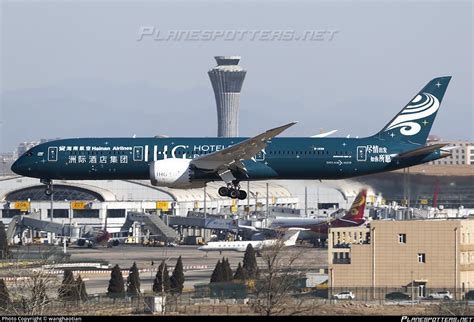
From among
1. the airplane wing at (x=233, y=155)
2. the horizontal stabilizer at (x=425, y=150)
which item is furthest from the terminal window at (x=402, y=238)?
the airplane wing at (x=233, y=155)

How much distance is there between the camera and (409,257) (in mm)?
75875

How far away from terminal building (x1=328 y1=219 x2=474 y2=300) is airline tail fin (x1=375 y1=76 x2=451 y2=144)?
6184 millimetres

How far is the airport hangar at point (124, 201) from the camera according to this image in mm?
136000

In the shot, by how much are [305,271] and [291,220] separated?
4584cm

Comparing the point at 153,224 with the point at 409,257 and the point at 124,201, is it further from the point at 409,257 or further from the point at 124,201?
the point at 409,257

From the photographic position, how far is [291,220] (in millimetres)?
120750

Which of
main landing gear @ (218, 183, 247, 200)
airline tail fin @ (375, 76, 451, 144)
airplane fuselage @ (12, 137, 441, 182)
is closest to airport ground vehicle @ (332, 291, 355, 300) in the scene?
airplane fuselage @ (12, 137, 441, 182)

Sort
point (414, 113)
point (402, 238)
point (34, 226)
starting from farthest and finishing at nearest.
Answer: point (34, 226)
point (402, 238)
point (414, 113)

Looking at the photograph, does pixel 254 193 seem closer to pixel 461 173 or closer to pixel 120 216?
pixel 120 216

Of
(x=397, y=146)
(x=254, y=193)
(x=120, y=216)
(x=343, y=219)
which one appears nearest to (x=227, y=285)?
(x=397, y=146)

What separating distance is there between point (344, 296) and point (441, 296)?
550 centimetres

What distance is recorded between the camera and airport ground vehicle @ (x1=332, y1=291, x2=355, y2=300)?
6572cm

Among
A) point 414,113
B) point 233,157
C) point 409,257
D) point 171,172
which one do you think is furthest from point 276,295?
point 414,113

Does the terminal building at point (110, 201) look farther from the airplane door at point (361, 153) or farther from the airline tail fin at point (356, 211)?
the airplane door at point (361, 153)
